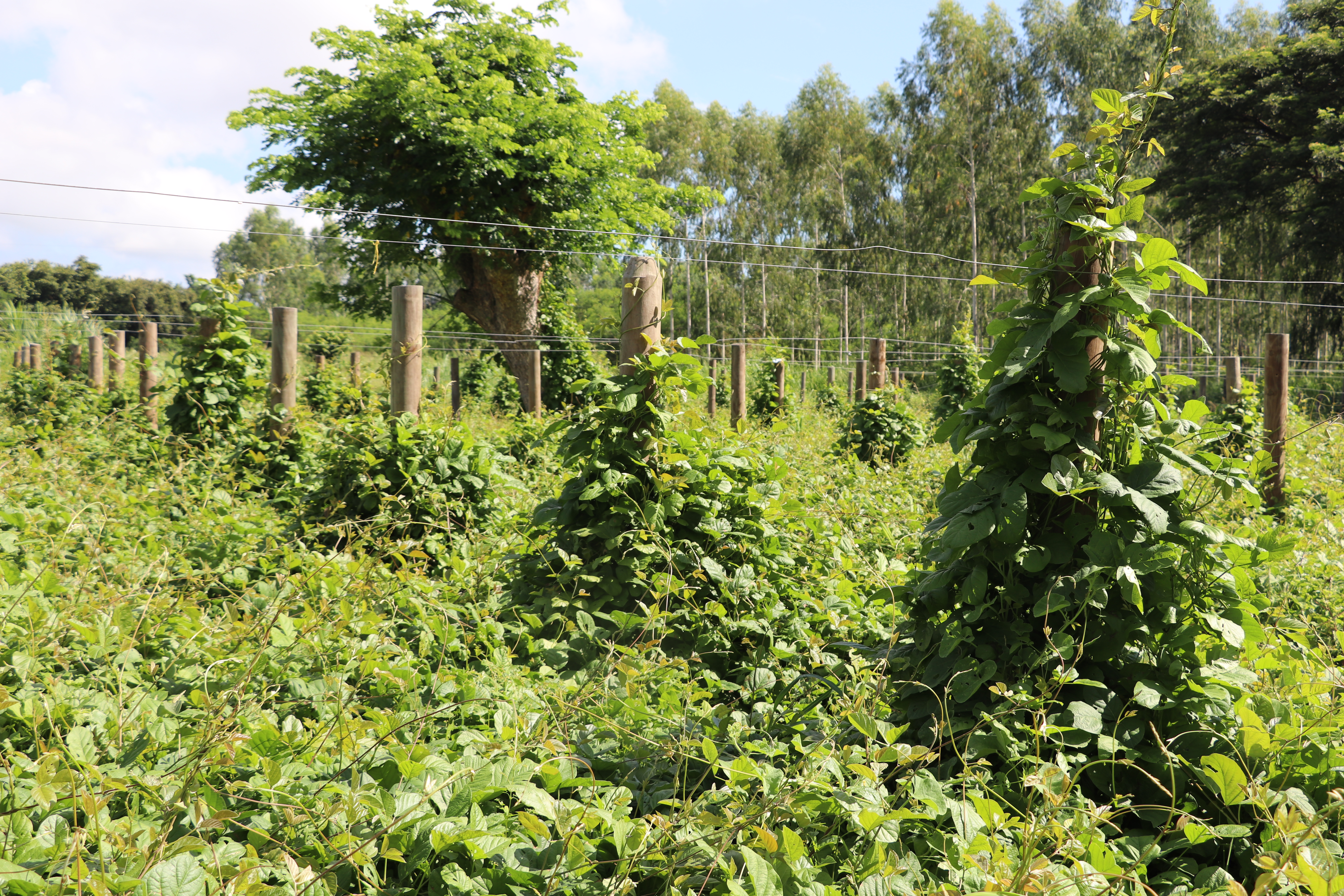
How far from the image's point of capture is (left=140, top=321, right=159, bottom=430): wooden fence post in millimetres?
7633

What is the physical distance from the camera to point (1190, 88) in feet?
81.3

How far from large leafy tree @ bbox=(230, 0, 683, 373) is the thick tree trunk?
37 millimetres

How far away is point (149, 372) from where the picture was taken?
8.58 m

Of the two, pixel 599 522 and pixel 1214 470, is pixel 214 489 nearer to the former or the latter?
pixel 599 522

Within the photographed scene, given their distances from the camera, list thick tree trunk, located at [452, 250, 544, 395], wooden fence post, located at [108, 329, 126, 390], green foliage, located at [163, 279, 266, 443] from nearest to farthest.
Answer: green foliage, located at [163, 279, 266, 443] < wooden fence post, located at [108, 329, 126, 390] < thick tree trunk, located at [452, 250, 544, 395]

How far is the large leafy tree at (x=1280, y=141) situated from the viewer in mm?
22797

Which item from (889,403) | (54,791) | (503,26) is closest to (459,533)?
(54,791)

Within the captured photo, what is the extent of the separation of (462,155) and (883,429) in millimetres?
11825

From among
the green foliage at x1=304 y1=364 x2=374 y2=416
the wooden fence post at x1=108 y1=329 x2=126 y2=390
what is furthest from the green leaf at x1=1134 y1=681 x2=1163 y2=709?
the wooden fence post at x1=108 y1=329 x2=126 y2=390

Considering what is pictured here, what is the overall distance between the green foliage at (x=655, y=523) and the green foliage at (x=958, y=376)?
7.82 meters

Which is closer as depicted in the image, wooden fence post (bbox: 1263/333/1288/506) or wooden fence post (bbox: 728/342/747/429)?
wooden fence post (bbox: 1263/333/1288/506)

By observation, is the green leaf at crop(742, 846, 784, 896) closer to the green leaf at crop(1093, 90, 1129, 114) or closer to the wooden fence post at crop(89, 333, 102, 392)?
the green leaf at crop(1093, 90, 1129, 114)

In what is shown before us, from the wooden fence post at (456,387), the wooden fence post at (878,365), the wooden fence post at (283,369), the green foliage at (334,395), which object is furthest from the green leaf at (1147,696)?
the wooden fence post at (456,387)

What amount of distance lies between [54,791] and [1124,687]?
7.91 feet
